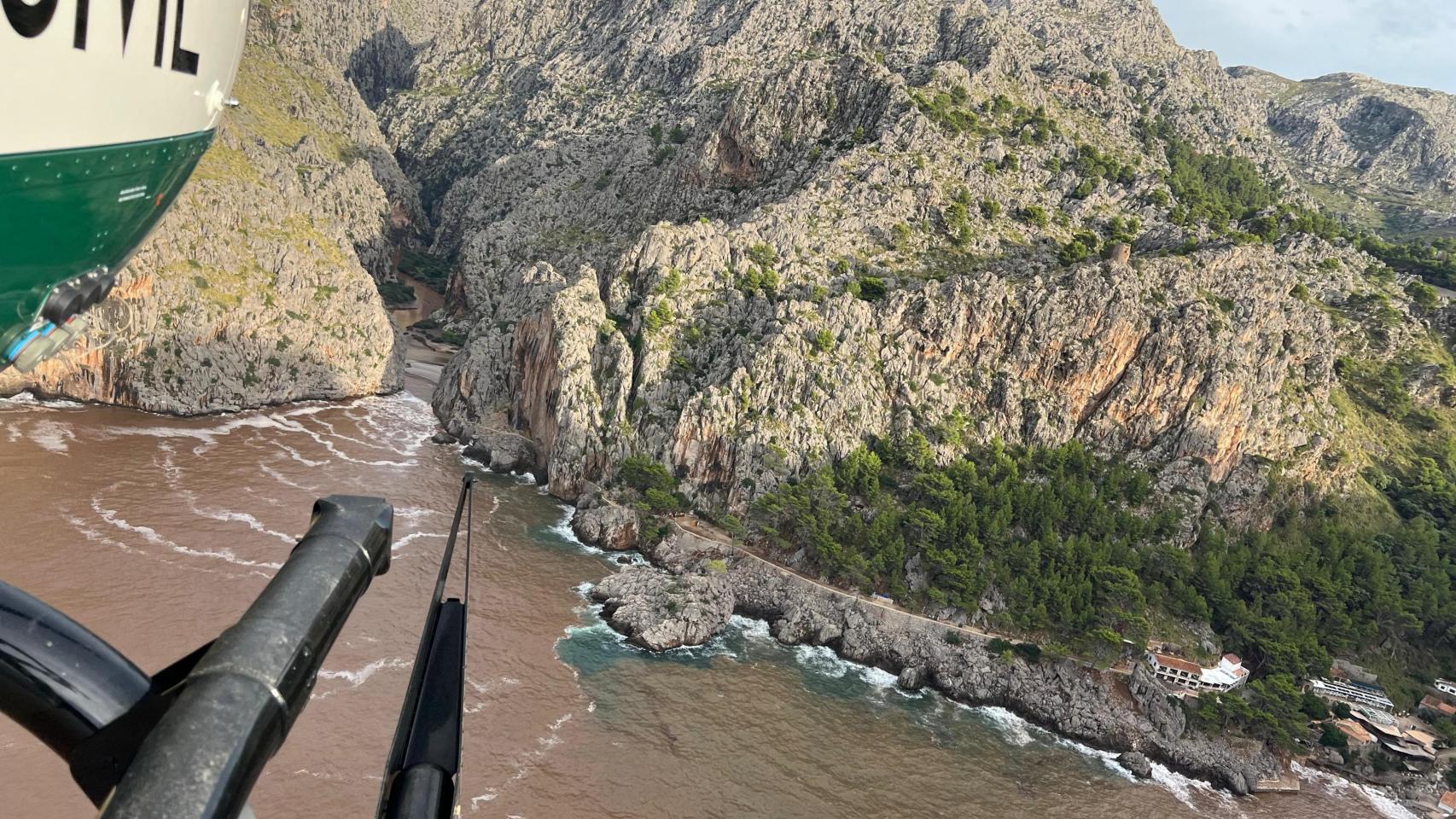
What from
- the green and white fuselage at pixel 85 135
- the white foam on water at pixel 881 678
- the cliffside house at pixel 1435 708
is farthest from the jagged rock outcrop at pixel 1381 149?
the green and white fuselage at pixel 85 135

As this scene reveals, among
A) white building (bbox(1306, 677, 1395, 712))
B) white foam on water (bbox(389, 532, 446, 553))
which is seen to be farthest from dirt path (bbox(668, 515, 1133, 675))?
white foam on water (bbox(389, 532, 446, 553))

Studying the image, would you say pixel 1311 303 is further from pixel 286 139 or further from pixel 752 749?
pixel 286 139

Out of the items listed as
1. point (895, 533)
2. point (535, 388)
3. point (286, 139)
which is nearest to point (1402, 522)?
point (895, 533)

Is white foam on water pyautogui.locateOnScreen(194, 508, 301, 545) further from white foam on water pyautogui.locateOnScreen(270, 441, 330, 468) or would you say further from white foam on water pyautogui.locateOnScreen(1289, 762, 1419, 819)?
white foam on water pyautogui.locateOnScreen(1289, 762, 1419, 819)

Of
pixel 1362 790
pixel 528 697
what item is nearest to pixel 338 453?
pixel 528 697

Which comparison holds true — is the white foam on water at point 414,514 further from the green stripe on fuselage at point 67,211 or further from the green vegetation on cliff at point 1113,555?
the green stripe on fuselage at point 67,211

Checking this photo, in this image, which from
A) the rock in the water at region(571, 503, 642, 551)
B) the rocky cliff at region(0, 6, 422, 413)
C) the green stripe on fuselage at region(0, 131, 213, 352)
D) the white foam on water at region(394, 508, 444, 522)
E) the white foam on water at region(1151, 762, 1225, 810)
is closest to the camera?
the green stripe on fuselage at region(0, 131, 213, 352)
